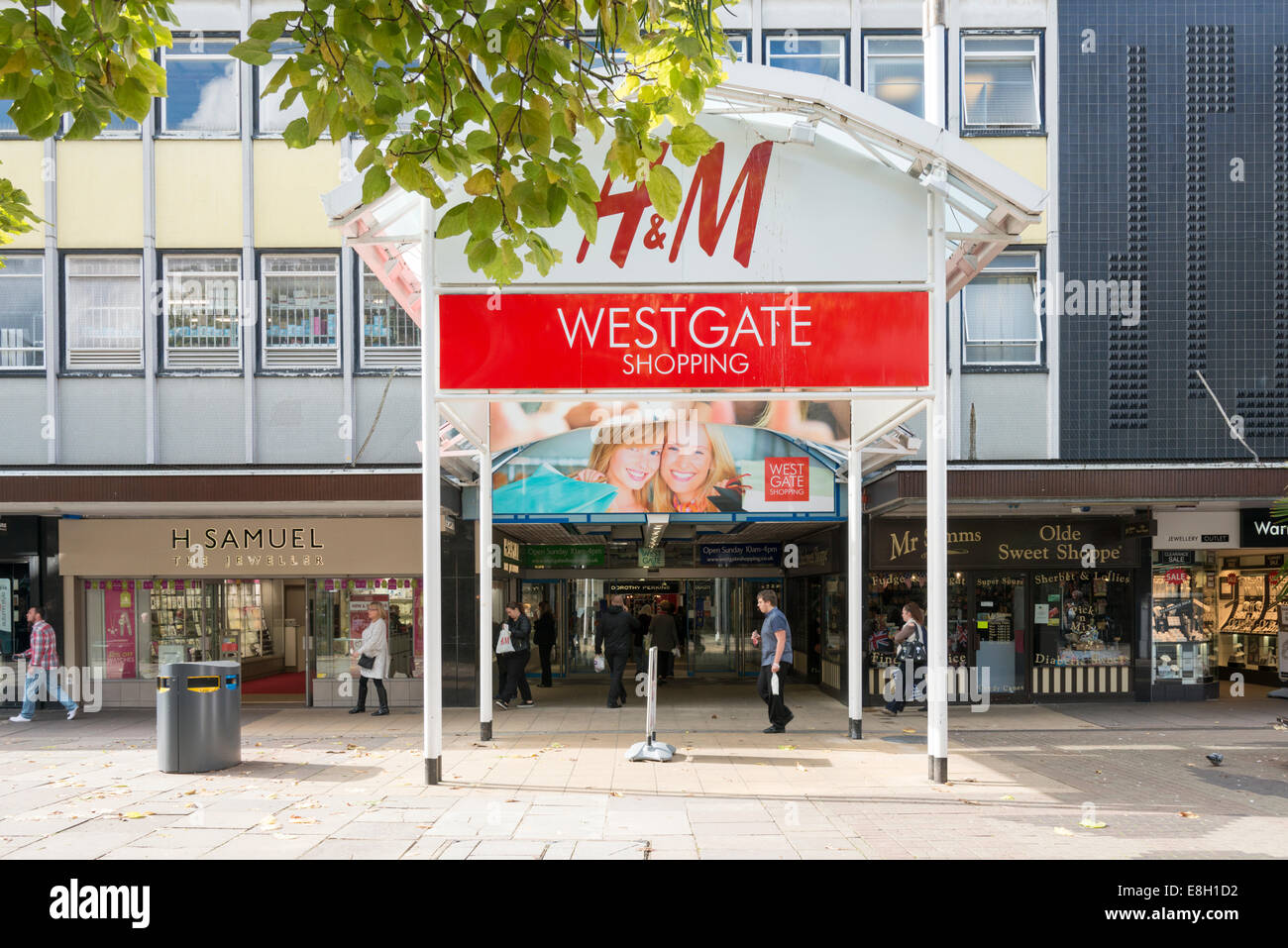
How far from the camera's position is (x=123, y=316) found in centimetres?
1545

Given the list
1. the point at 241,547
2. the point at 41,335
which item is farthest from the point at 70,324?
the point at 241,547

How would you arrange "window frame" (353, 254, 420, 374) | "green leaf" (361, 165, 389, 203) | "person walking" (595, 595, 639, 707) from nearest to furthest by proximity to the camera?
"green leaf" (361, 165, 389, 203), "person walking" (595, 595, 639, 707), "window frame" (353, 254, 420, 374)

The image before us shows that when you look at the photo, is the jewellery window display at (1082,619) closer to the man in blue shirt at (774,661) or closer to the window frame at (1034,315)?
the window frame at (1034,315)

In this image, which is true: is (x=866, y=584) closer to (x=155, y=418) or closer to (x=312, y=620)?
(x=312, y=620)

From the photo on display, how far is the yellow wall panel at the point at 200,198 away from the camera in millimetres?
15391

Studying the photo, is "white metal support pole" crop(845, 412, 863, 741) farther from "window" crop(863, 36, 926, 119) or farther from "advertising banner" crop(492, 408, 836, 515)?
"window" crop(863, 36, 926, 119)

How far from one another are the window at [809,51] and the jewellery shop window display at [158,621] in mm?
11155

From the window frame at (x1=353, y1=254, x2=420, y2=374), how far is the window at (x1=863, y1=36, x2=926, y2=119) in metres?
7.88

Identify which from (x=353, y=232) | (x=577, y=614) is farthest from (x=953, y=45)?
(x=577, y=614)

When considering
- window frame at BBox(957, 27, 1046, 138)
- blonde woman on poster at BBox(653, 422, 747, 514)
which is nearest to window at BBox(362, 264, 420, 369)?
blonde woman on poster at BBox(653, 422, 747, 514)

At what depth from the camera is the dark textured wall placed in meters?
15.2

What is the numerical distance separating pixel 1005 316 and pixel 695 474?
5147mm

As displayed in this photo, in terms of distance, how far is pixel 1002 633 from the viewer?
15.3 m

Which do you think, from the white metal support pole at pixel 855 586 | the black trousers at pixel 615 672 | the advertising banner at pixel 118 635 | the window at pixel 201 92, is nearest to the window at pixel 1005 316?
the white metal support pole at pixel 855 586
